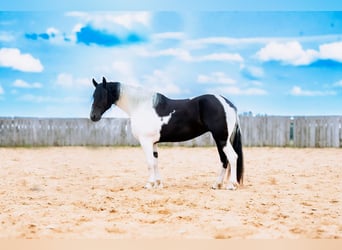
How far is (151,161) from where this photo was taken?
379cm

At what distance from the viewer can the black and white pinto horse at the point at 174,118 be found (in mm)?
3676

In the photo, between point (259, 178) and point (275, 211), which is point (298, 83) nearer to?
point (259, 178)

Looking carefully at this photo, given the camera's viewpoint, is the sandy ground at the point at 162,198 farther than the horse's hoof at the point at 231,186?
No

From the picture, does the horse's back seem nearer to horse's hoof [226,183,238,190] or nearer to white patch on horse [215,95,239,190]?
white patch on horse [215,95,239,190]

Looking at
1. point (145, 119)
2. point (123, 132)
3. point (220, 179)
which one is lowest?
point (220, 179)

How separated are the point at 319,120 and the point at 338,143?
1.37 feet

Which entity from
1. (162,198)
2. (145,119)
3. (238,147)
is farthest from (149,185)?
(238,147)

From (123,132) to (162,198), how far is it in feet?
9.39

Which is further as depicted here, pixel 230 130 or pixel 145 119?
pixel 145 119

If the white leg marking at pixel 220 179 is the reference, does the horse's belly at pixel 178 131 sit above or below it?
above

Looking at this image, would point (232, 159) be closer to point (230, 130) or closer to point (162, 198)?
point (230, 130)

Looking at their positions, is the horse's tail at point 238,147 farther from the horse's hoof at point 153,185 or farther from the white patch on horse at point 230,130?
the horse's hoof at point 153,185

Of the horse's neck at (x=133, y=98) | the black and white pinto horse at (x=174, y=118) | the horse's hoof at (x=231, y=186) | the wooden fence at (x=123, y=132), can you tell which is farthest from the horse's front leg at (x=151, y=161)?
the wooden fence at (x=123, y=132)

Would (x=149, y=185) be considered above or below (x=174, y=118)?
below
